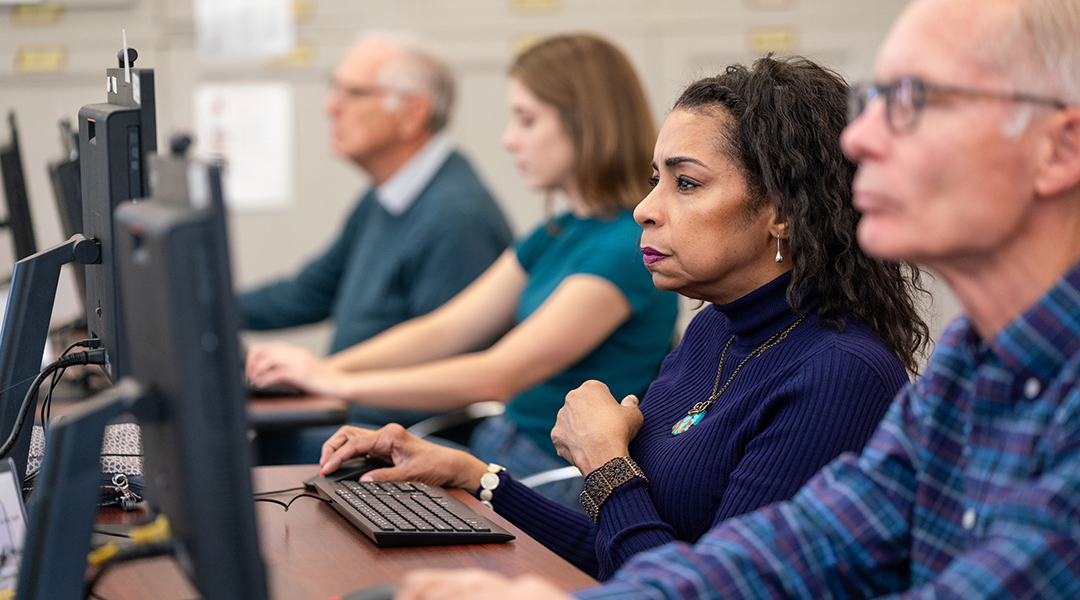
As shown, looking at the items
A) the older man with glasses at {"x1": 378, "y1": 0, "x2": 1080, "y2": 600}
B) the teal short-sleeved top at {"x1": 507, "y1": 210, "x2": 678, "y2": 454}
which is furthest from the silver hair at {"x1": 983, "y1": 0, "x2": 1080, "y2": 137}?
the teal short-sleeved top at {"x1": 507, "y1": 210, "x2": 678, "y2": 454}

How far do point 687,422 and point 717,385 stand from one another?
0.20ft

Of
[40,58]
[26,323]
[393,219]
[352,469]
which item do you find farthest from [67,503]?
[40,58]

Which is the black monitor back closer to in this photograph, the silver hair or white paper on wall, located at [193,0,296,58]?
the silver hair

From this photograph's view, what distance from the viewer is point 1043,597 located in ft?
2.38

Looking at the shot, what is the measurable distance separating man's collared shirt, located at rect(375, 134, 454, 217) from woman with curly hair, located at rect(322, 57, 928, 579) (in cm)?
157

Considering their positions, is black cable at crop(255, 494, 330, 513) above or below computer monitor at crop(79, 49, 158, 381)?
below

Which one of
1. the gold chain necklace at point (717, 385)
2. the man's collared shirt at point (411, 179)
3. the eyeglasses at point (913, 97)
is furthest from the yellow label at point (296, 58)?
the eyeglasses at point (913, 97)

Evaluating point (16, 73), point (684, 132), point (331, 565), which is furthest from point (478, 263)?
point (16, 73)

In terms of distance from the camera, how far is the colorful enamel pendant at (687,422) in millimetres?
1315

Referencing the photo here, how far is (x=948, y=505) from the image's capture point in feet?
2.79

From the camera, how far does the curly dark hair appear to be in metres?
1.26

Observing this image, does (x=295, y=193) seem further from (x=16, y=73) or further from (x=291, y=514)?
(x=291, y=514)

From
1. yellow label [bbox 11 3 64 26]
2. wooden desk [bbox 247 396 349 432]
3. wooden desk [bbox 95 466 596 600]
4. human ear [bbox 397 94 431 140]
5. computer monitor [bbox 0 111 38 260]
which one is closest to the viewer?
wooden desk [bbox 95 466 596 600]

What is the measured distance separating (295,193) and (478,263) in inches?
48.7
